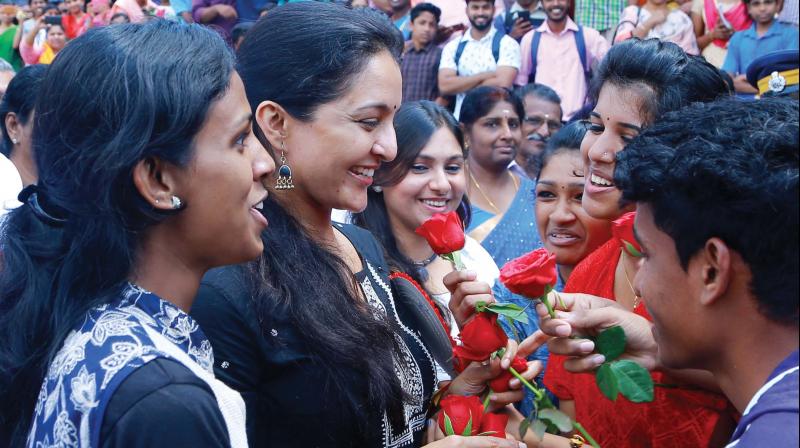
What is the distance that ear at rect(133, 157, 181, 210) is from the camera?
1551mm

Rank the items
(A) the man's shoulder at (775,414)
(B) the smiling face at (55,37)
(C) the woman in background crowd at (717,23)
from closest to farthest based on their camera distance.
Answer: (A) the man's shoulder at (775,414) → (C) the woman in background crowd at (717,23) → (B) the smiling face at (55,37)

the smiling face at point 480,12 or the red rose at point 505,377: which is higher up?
the red rose at point 505,377

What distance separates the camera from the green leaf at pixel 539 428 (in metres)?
1.94

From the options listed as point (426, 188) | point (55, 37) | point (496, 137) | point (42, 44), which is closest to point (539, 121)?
point (496, 137)

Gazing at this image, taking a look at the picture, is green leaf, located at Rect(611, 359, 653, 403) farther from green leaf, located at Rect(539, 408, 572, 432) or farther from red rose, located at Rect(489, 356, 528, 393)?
red rose, located at Rect(489, 356, 528, 393)

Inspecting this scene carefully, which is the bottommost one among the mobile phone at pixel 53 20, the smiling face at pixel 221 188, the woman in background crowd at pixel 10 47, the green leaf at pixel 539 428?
the woman in background crowd at pixel 10 47

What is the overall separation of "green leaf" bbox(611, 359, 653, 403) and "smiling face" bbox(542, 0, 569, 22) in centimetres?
638

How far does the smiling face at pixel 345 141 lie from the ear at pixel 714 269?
3.14 ft

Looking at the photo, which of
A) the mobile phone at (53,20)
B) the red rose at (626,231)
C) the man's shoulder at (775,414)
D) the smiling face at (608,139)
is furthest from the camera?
the mobile phone at (53,20)

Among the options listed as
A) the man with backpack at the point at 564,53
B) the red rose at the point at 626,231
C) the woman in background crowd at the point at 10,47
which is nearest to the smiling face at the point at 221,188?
the red rose at the point at 626,231

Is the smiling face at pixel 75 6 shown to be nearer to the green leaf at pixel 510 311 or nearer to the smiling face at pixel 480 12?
the smiling face at pixel 480 12

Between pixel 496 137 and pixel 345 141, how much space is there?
3.75m

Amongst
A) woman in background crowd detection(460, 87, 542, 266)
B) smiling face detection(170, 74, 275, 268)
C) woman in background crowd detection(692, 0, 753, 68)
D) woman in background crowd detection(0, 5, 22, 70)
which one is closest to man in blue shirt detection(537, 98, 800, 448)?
smiling face detection(170, 74, 275, 268)

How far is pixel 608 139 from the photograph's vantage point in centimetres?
241
